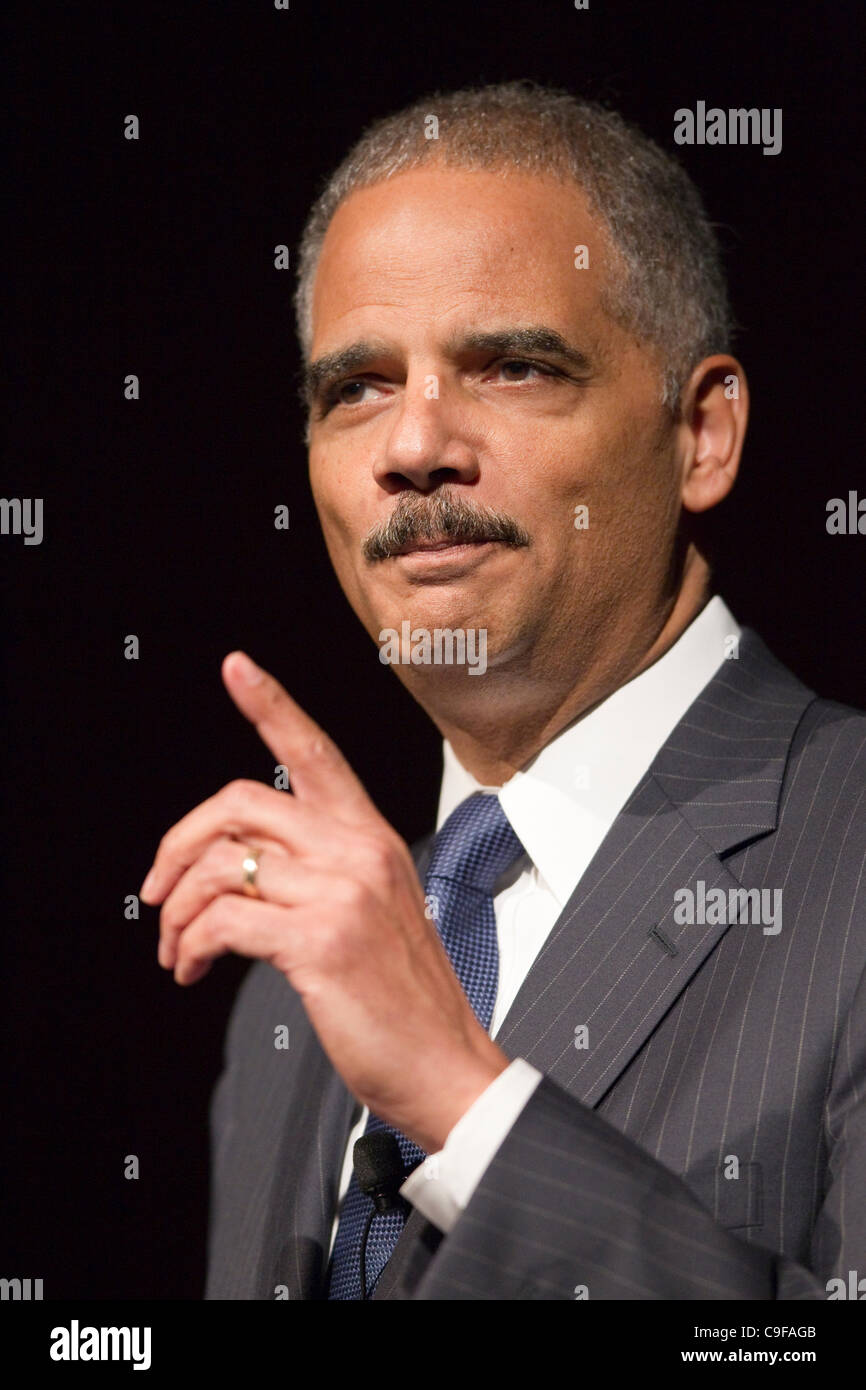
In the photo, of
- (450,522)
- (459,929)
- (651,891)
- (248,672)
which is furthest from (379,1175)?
(450,522)

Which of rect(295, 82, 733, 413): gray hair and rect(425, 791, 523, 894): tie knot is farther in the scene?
rect(295, 82, 733, 413): gray hair

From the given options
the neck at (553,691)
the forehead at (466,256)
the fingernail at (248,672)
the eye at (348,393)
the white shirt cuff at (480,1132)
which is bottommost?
the white shirt cuff at (480,1132)

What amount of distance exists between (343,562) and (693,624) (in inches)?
19.1

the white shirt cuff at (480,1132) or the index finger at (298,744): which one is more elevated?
the index finger at (298,744)

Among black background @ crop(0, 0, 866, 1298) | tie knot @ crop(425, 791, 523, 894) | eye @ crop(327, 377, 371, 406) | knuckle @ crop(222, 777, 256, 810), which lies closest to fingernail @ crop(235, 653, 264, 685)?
knuckle @ crop(222, 777, 256, 810)

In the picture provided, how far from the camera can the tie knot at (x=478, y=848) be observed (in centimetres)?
197

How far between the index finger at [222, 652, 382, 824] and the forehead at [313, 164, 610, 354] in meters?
0.73

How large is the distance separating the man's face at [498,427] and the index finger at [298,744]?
0.55m

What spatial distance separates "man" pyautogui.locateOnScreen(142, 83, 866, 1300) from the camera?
1.39 meters

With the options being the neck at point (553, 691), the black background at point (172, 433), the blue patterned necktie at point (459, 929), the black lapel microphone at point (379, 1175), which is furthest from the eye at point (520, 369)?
the black lapel microphone at point (379, 1175)

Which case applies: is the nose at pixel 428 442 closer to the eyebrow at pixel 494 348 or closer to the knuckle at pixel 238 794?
the eyebrow at pixel 494 348

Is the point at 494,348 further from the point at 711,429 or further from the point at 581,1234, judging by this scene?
the point at 581,1234

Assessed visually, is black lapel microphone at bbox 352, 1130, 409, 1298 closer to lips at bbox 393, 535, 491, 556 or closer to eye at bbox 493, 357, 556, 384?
lips at bbox 393, 535, 491, 556
